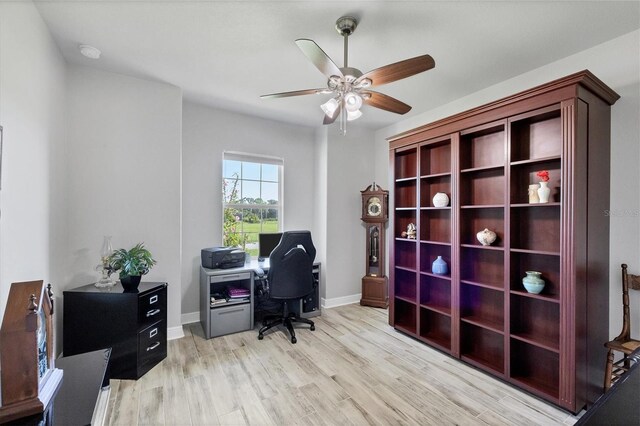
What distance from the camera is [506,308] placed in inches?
92.6

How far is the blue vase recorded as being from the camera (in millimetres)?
2928

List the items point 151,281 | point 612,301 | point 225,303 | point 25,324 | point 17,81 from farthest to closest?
point 225,303 < point 151,281 < point 612,301 < point 17,81 < point 25,324

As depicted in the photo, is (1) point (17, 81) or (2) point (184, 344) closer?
(1) point (17, 81)

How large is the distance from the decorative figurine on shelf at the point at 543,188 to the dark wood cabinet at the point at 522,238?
7 cm

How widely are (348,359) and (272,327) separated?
43.9 inches

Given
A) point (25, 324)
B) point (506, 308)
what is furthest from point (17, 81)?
point (506, 308)

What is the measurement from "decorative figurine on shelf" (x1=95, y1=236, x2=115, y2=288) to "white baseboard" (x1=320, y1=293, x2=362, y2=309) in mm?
2642

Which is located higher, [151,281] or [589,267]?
[589,267]

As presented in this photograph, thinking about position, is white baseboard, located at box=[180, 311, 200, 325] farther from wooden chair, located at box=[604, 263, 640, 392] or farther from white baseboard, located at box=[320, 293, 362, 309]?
wooden chair, located at box=[604, 263, 640, 392]

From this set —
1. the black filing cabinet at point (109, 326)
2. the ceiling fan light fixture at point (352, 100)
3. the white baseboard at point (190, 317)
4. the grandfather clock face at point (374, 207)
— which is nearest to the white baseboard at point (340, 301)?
the grandfather clock face at point (374, 207)

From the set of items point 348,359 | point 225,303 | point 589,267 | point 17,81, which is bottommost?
point 348,359

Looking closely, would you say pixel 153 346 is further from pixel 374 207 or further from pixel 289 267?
pixel 374 207

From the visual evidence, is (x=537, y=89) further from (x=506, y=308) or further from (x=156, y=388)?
(x=156, y=388)

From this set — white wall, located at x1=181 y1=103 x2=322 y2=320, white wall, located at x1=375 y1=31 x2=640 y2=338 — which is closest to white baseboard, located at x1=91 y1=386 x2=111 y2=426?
white wall, located at x1=181 y1=103 x2=322 y2=320
